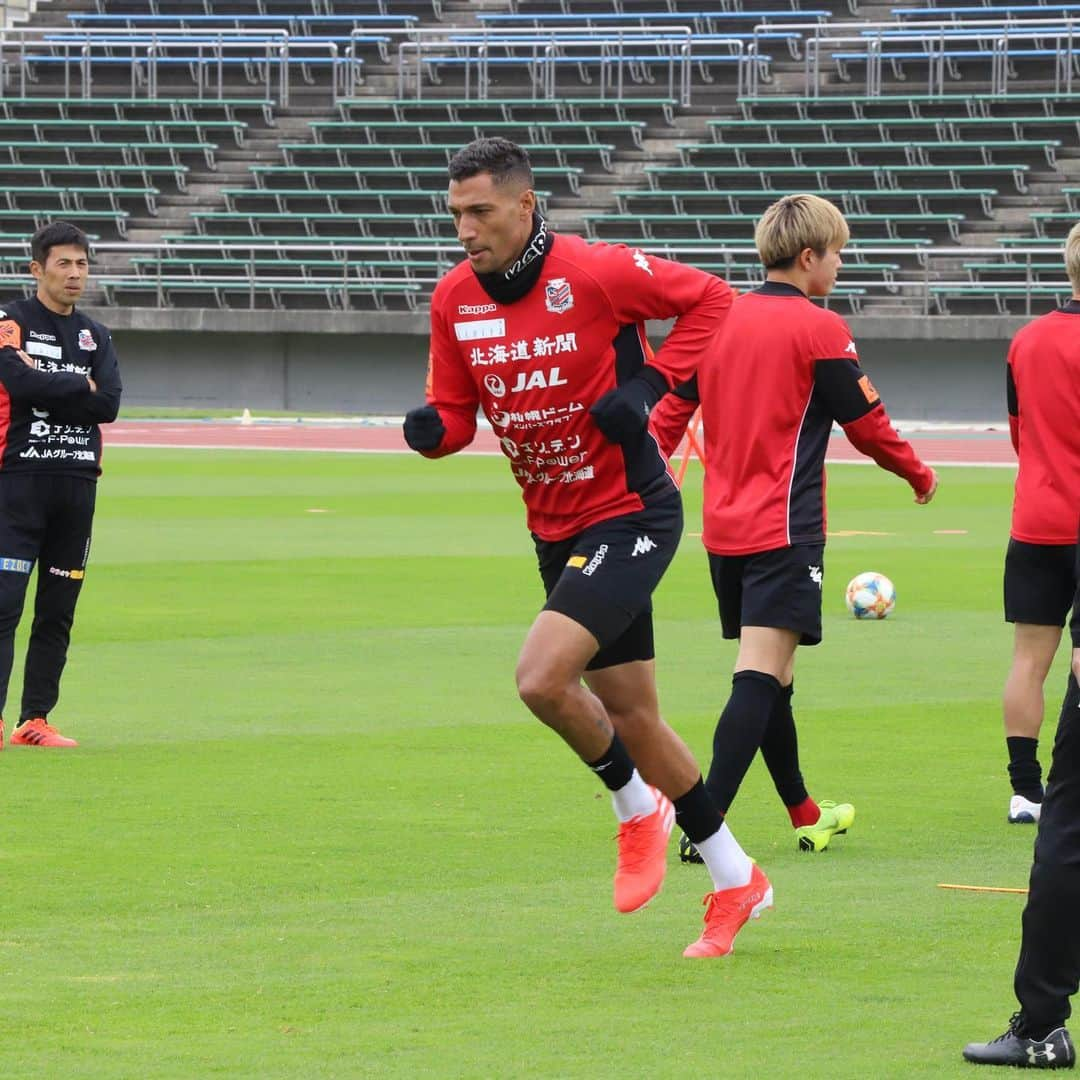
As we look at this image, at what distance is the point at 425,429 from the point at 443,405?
0.18 m

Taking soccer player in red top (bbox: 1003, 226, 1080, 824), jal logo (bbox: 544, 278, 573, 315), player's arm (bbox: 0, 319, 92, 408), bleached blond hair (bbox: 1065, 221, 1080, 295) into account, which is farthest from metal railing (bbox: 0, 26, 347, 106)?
jal logo (bbox: 544, 278, 573, 315)

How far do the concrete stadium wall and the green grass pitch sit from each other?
1010 inches

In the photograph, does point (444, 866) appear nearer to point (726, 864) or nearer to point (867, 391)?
point (726, 864)

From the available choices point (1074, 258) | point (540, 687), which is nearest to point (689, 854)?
point (540, 687)

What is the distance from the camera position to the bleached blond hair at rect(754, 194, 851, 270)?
7.08 m

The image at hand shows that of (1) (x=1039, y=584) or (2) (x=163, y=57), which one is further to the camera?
(2) (x=163, y=57)

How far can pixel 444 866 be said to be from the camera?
7086 millimetres

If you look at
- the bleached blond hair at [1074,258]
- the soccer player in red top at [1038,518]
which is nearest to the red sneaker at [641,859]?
the soccer player in red top at [1038,518]

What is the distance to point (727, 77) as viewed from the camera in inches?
1909

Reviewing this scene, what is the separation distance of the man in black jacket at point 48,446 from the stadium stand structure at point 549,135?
31290 mm

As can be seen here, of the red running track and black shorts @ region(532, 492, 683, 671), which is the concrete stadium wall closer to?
the red running track

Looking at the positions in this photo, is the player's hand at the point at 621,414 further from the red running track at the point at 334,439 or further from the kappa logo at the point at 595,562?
the red running track at the point at 334,439

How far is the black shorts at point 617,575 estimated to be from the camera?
6160 mm

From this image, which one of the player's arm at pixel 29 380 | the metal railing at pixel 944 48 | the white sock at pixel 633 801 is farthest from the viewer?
the metal railing at pixel 944 48
